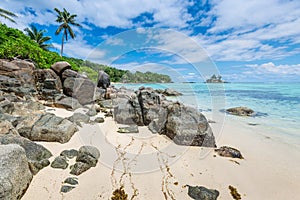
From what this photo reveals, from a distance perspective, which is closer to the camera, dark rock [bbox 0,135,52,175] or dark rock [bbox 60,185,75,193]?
dark rock [bbox 60,185,75,193]

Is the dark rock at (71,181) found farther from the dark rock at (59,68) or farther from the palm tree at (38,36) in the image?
the palm tree at (38,36)

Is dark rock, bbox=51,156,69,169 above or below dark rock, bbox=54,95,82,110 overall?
below

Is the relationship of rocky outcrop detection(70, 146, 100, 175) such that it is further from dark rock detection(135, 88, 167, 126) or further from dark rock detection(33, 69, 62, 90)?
dark rock detection(33, 69, 62, 90)

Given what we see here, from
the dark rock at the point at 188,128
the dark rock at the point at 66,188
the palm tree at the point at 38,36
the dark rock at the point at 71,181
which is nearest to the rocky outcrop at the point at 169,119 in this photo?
the dark rock at the point at 188,128

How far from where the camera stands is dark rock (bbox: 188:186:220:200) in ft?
9.22

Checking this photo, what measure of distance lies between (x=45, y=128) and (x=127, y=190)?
2.83 m

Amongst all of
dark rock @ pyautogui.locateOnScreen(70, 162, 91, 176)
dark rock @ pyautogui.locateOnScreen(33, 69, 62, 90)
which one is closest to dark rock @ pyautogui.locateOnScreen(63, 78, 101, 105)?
dark rock @ pyautogui.locateOnScreen(33, 69, 62, 90)

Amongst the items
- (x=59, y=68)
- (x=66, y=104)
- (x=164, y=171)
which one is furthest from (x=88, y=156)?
(x=59, y=68)

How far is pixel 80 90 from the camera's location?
10.1m

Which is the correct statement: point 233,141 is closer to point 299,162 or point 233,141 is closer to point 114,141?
point 299,162

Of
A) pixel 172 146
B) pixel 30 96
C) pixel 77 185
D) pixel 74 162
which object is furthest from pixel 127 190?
pixel 30 96

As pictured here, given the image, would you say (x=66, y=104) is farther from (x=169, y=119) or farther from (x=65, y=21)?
(x=65, y=21)

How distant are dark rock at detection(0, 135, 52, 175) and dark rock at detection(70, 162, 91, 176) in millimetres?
586

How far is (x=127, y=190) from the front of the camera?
2.97 meters
